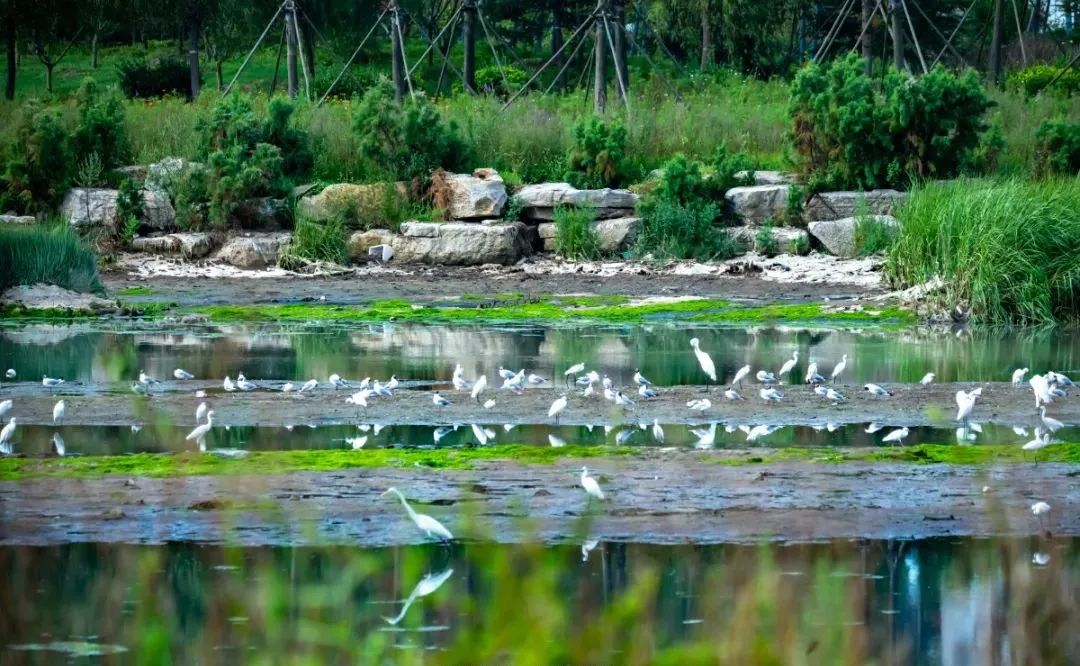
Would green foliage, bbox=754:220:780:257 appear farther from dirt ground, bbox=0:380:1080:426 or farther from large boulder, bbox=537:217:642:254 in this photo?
dirt ground, bbox=0:380:1080:426

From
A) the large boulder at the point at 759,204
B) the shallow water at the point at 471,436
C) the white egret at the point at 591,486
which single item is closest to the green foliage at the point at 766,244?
the large boulder at the point at 759,204

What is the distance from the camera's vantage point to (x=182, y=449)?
36.6 ft

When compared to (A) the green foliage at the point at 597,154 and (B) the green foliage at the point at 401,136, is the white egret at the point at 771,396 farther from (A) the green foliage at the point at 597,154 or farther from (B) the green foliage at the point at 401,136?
(B) the green foliage at the point at 401,136

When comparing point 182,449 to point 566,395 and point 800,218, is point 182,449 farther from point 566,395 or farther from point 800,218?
point 800,218

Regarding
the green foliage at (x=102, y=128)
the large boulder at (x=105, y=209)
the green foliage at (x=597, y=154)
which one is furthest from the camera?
the green foliage at (x=102, y=128)

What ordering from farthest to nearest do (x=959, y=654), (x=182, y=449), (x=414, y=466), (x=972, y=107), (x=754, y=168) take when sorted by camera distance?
(x=754, y=168) → (x=972, y=107) → (x=182, y=449) → (x=414, y=466) → (x=959, y=654)

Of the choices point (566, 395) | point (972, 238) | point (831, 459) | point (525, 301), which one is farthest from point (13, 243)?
point (831, 459)

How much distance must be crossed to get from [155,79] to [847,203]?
27.7 meters

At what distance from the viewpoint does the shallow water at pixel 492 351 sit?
16.0 metres

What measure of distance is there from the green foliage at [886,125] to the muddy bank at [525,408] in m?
12.7

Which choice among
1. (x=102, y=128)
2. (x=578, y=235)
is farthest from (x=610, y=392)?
(x=102, y=128)

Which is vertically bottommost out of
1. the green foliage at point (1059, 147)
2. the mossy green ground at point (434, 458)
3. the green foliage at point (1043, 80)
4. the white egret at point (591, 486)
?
the mossy green ground at point (434, 458)

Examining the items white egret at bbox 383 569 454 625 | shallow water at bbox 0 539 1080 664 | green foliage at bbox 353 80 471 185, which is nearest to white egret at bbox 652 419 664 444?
→ shallow water at bbox 0 539 1080 664

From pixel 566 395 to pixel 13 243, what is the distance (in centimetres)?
1049
